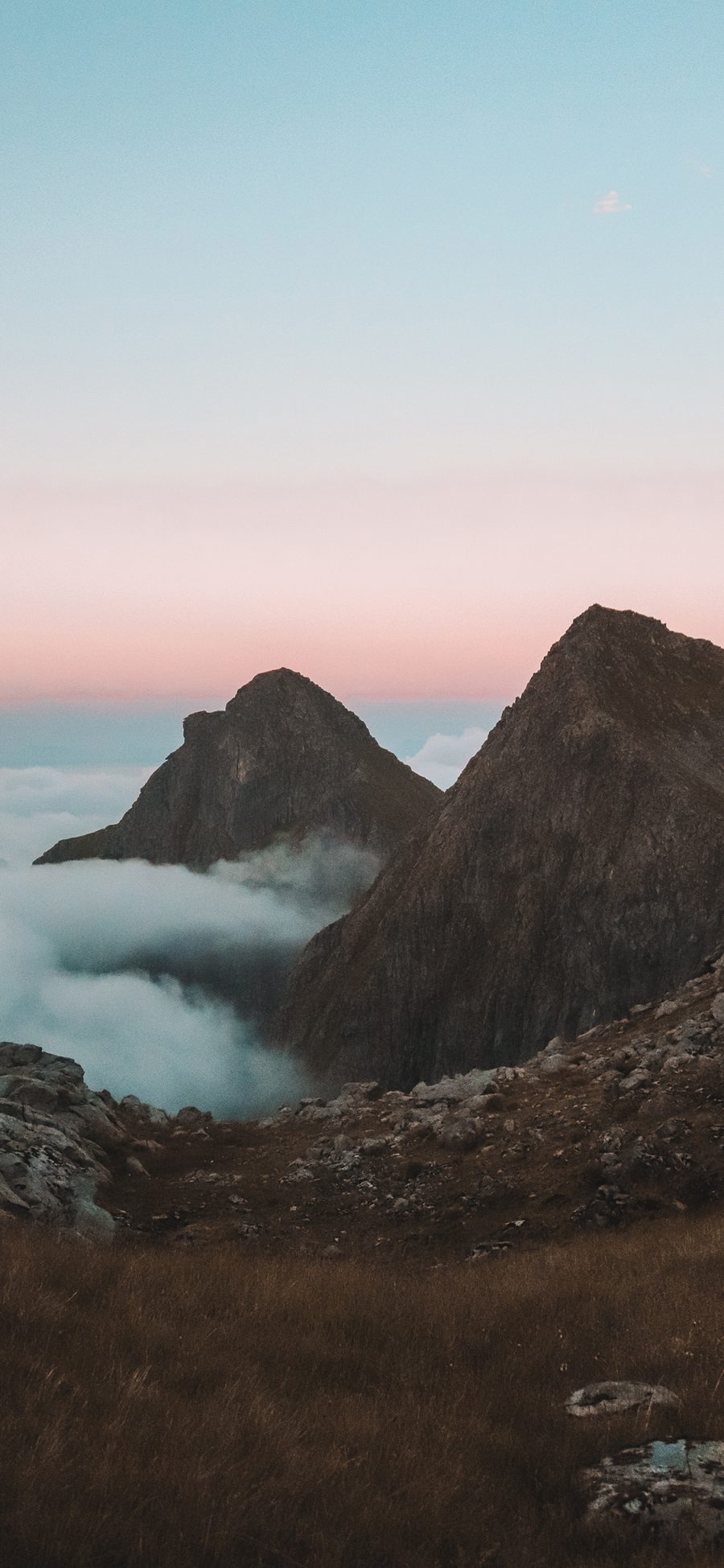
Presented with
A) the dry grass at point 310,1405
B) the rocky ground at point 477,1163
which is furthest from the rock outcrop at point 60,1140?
the dry grass at point 310,1405

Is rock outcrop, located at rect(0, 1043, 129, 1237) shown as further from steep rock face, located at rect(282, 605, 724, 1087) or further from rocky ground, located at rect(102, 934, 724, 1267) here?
steep rock face, located at rect(282, 605, 724, 1087)

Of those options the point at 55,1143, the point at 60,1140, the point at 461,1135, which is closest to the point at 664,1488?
the point at 461,1135

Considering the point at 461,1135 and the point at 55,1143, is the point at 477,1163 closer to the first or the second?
the point at 461,1135

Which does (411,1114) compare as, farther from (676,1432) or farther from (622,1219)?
(676,1432)

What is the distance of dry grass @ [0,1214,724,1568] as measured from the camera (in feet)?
17.2

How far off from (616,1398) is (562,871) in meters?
93.3

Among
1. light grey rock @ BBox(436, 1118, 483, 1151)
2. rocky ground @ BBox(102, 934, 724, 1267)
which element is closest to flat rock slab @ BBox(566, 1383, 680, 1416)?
rocky ground @ BBox(102, 934, 724, 1267)

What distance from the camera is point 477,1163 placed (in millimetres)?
20359

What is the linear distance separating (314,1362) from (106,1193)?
1448 centimetres

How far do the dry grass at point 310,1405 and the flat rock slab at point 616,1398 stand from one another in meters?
0.18

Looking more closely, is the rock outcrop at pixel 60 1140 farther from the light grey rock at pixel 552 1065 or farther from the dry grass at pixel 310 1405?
the light grey rock at pixel 552 1065

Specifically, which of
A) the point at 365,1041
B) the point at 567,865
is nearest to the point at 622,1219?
the point at 567,865

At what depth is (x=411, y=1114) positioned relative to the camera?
25.6m

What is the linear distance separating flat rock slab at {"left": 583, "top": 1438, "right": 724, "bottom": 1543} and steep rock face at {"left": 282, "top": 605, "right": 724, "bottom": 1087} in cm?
7158
